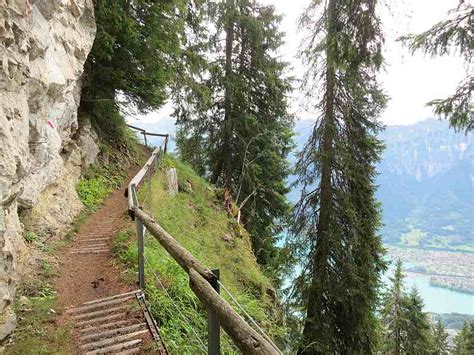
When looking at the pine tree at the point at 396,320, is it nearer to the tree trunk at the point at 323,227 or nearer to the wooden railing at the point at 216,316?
the tree trunk at the point at 323,227

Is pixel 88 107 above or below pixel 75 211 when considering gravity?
above

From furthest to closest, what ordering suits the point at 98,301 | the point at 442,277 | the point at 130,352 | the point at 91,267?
the point at 442,277 → the point at 91,267 → the point at 98,301 → the point at 130,352

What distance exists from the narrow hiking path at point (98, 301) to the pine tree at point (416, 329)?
84.1 ft

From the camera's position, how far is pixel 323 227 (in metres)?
9.56

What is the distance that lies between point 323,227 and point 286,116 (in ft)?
31.9

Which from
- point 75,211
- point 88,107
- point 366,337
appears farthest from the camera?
point 88,107

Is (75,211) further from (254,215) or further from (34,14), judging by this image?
(254,215)

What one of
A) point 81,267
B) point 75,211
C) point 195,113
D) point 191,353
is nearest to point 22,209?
point 81,267

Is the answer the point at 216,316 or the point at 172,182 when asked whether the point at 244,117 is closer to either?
the point at 172,182

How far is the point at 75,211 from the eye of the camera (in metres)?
9.03

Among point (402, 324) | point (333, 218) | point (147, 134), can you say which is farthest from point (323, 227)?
point (402, 324)

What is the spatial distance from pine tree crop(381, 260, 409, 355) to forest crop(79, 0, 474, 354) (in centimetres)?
1368

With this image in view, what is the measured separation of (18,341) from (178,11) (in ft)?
42.6

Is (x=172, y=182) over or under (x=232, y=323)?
over
